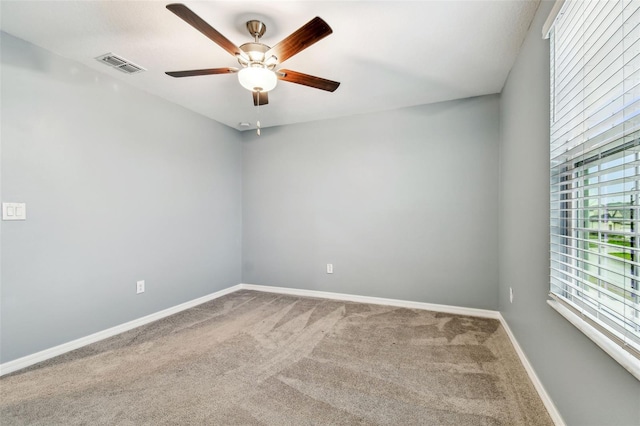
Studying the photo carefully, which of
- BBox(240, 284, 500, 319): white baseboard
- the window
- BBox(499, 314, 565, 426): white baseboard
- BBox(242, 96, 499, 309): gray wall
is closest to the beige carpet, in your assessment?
BBox(499, 314, 565, 426): white baseboard

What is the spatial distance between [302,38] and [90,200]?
2.30 m

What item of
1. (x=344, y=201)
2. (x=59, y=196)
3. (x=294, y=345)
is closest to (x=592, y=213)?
(x=294, y=345)

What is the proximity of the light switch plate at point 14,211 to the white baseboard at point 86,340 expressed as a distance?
1.04 m

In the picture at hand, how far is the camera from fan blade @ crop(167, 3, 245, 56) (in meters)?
1.34

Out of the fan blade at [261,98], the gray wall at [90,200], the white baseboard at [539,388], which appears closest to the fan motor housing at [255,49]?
the fan blade at [261,98]

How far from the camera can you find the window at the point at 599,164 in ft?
3.07

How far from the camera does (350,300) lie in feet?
11.7

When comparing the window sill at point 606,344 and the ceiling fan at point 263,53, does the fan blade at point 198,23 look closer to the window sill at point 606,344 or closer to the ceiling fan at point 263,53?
the ceiling fan at point 263,53

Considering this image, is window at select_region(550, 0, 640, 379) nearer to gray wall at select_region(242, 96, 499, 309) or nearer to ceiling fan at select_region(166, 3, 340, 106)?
ceiling fan at select_region(166, 3, 340, 106)

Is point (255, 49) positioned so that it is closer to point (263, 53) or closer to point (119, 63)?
point (263, 53)

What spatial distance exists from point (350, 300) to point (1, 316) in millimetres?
3130

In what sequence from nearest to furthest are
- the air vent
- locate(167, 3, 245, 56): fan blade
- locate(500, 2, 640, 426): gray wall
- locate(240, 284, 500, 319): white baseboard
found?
locate(500, 2, 640, 426): gray wall → locate(167, 3, 245, 56): fan blade → the air vent → locate(240, 284, 500, 319): white baseboard

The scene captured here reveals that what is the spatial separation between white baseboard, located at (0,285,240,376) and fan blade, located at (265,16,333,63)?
2781 millimetres

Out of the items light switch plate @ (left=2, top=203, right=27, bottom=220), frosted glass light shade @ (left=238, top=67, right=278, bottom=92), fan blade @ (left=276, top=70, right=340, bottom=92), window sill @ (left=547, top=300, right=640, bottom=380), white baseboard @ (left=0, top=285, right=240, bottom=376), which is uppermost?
fan blade @ (left=276, top=70, right=340, bottom=92)
